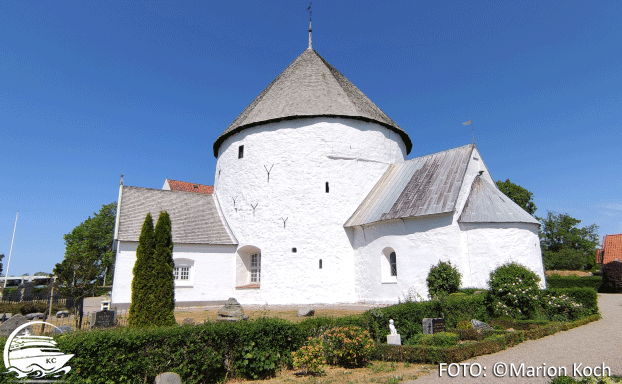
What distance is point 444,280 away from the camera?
1323 cm

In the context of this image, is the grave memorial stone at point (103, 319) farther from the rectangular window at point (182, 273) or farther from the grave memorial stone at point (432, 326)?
the grave memorial stone at point (432, 326)

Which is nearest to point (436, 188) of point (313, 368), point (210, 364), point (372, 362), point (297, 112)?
point (297, 112)

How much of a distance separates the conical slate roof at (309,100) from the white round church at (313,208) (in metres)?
0.09

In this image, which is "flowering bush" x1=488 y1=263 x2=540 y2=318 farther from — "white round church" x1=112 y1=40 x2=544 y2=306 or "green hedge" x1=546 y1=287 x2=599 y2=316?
"white round church" x1=112 y1=40 x2=544 y2=306

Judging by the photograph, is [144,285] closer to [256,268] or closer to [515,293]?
[256,268]

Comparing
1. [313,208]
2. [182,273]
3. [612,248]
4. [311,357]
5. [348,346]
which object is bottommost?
[311,357]

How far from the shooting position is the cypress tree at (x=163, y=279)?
9.33 m

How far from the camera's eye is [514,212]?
14070 mm

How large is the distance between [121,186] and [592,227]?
5288 centimetres

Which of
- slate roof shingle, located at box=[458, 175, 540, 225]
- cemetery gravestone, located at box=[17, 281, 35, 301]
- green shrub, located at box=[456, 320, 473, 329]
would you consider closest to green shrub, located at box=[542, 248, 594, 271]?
slate roof shingle, located at box=[458, 175, 540, 225]

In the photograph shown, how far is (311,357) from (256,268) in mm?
12191

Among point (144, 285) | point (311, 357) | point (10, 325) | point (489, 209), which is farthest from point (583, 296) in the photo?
point (10, 325)

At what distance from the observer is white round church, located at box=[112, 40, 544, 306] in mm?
15039

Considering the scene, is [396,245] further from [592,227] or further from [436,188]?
[592,227]
